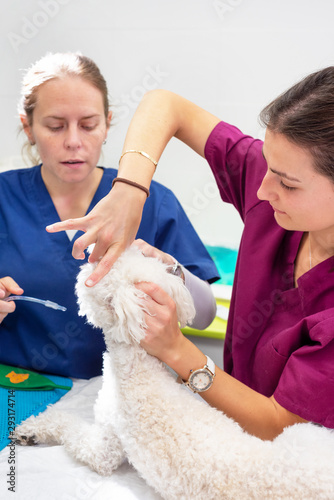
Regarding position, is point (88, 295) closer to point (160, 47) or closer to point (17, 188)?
point (17, 188)

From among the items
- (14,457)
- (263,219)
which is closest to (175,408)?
(14,457)

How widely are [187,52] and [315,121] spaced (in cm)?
134

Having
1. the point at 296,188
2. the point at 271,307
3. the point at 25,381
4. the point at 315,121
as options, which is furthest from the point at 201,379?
the point at 25,381

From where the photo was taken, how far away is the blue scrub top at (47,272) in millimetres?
1316

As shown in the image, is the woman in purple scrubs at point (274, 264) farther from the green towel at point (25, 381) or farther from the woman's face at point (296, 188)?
the green towel at point (25, 381)

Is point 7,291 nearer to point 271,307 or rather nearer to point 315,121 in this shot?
point 271,307

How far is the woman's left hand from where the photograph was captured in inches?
31.8

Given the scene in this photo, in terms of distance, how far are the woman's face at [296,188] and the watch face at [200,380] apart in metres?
0.32

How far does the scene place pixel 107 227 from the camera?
871mm

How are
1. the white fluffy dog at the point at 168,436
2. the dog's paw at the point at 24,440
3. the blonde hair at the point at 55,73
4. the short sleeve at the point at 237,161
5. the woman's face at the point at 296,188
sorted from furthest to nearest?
the blonde hair at the point at 55,73 → the short sleeve at the point at 237,161 → the dog's paw at the point at 24,440 → the woman's face at the point at 296,188 → the white fluffy dog at the point at 168,436

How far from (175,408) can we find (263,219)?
1.58 ft

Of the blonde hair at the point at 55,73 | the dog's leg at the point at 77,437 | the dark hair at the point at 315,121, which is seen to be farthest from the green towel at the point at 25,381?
the dark hair at the point at 315,121

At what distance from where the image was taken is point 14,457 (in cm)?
94

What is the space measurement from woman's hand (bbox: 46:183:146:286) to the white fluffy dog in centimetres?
2
